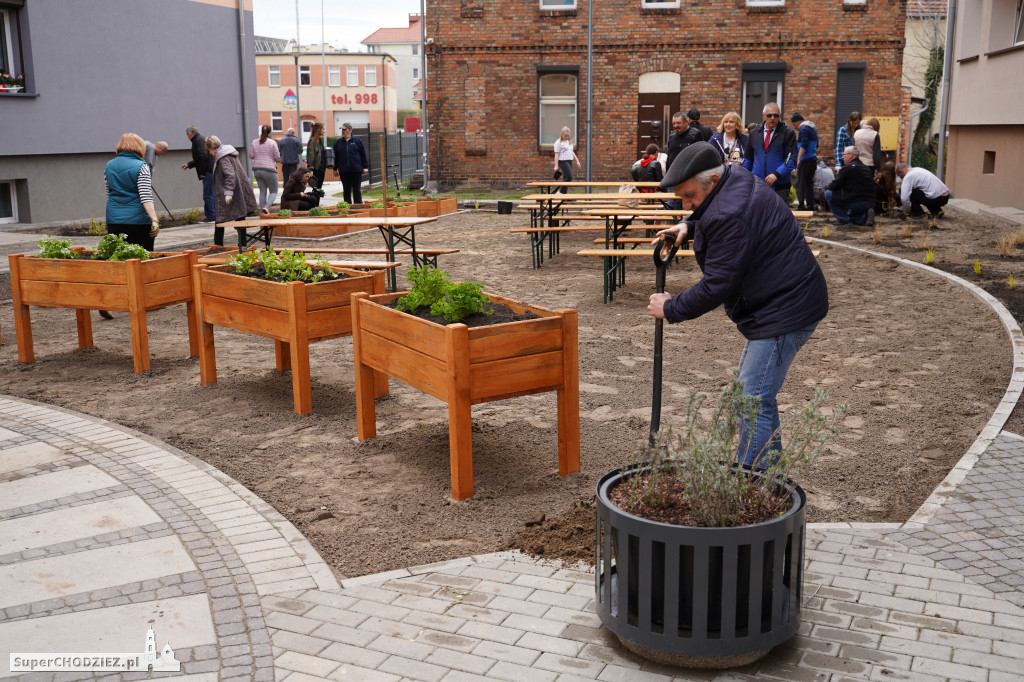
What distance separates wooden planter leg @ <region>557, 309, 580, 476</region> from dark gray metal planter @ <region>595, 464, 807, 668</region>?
76.7 inches

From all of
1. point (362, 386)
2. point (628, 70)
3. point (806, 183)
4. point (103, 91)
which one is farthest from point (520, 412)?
point (628, 70)

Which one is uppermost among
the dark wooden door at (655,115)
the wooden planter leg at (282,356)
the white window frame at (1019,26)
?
the white window frame at (1019,26)

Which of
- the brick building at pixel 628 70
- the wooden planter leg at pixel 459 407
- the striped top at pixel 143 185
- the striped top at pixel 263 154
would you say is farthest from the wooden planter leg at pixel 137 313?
the brick building at pixel 628 70

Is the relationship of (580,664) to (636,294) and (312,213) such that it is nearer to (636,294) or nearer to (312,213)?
(636,294)

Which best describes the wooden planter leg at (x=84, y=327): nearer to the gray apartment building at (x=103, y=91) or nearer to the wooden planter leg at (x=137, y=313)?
the wooden planter leg at (x=137, y=313)

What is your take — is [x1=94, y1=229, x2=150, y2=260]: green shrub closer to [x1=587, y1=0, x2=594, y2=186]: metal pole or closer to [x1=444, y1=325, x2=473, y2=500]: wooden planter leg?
[x1=444, y1=325, x2=473, y2=500]: wooden planter leg

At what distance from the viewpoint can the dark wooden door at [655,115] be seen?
1104 inches

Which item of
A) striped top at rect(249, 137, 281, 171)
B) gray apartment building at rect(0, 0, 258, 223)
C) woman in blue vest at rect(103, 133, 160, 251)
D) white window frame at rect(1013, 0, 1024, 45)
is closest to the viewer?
woman in blue vest at rect(103, 133, 160, 251)

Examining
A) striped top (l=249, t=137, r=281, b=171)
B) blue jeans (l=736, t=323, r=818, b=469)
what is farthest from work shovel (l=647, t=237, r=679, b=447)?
striped top (l=249, t=137, r=281, b=171)

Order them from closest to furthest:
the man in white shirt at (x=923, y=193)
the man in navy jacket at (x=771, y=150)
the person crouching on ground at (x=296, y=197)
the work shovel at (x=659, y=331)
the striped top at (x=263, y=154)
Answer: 1. the work shovel at (x=659, y=331)
2. the man in navy jacket at (x=771, y=150)
3. the man in white shirt at (x=923, y=193)
4. the person crouching on ground at (x=296, y=197)
5. the striped top at (x=263, y=154)

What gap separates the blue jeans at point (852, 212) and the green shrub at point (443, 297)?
12.0 meters

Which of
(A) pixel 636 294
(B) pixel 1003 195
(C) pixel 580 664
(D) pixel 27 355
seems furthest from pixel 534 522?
(B) pixel 1003 195

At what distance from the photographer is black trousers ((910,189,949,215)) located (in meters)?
16.8

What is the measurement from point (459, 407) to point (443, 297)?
2.93 feet
